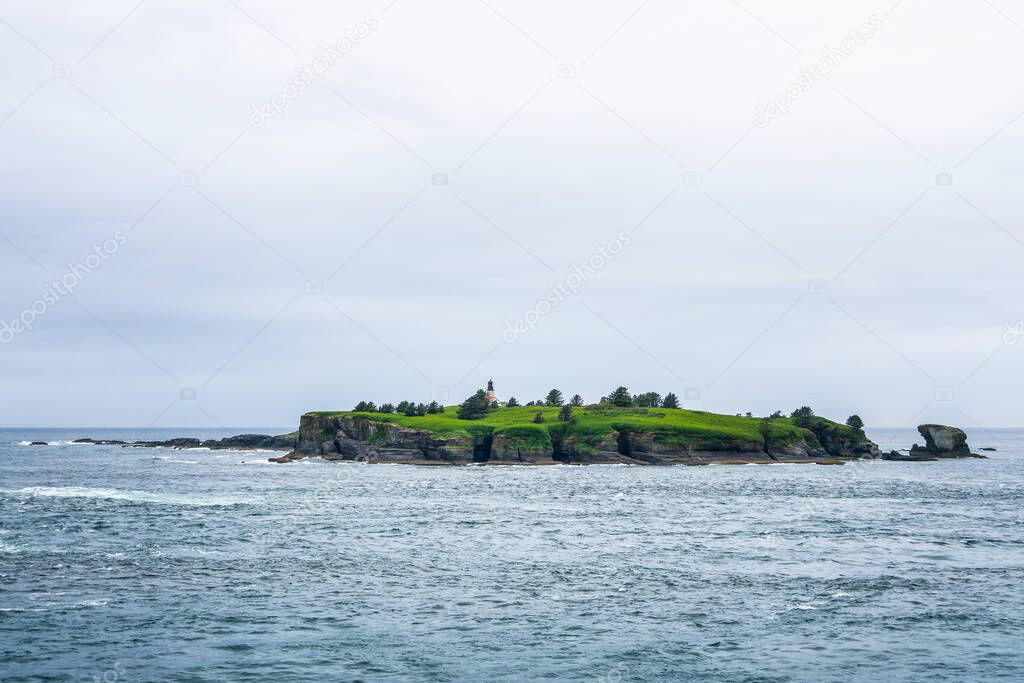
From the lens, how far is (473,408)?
197 meters

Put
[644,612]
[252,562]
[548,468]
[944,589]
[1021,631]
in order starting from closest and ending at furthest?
1. [1021,631]
2. [644,612]
3. [944,589]
4. [252,562]
5. [548,468]

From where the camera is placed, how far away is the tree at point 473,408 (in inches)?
7682

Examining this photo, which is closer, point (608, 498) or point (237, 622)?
point (237, 622)

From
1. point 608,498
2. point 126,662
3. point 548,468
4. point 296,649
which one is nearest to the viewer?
point 126,662

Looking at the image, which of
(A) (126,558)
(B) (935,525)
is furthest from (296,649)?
→ (B) (935,525)

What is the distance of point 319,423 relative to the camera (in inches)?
7160

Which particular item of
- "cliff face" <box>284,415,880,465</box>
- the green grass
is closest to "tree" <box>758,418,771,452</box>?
the green grass

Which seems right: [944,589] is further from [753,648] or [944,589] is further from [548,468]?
[548,468]

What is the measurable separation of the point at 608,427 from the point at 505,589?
12677 cm

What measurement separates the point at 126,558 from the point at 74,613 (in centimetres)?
1398

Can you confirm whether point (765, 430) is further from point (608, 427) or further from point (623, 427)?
point (608, 427)

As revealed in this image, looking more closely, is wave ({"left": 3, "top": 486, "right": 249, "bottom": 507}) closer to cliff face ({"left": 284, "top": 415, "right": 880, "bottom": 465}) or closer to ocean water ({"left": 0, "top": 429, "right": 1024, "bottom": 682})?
ocean water ({"left": 0, "top": 429, "right": 1024, "bottom": 682})

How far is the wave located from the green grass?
7563 cm

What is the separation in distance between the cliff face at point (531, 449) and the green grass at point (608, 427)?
721mm
